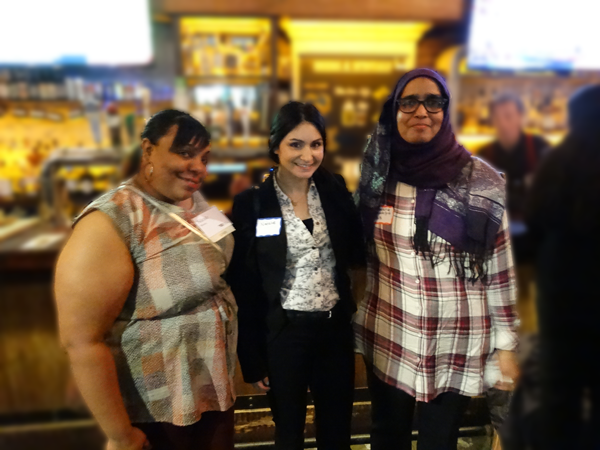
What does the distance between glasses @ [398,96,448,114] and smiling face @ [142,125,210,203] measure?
583mm

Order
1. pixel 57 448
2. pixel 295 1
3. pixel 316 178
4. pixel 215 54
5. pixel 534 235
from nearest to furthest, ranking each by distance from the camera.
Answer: pixel 534 235
pixel 316 178
pixel 57 448
pixel 295 1
pixel 215 54

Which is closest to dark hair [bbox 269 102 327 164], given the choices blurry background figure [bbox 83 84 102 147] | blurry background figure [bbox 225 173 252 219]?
blurry background figure [bbox 225 173 252 219]

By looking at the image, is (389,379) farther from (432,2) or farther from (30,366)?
(432,2)

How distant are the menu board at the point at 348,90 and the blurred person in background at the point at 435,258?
2.18 metres

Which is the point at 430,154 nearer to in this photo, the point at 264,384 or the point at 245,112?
the point at 264,384

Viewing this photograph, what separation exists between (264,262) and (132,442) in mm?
568

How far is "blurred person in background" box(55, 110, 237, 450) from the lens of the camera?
0.85 m

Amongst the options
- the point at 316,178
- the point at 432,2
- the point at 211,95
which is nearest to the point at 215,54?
the point at 211,95

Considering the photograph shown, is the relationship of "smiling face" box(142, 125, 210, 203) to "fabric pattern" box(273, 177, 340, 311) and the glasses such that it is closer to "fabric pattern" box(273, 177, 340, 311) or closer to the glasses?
"fabric pattern" box(273, 177, 340, 311)

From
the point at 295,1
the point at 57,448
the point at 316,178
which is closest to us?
the point at 316,178

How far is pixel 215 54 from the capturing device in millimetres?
3027

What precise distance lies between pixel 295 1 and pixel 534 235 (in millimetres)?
2599

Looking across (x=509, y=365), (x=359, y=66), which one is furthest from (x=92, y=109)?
(x=509, y=365)

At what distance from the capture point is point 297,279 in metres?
1.21
